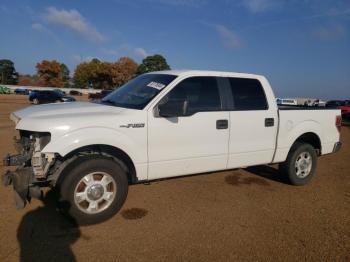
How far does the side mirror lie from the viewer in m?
3.84

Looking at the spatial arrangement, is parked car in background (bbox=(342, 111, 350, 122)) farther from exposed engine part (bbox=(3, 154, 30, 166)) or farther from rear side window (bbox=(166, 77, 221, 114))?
exposed engine part (bbox=(3, 154, 30, 166))

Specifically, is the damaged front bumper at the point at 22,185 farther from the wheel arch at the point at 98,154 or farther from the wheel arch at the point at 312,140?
the wheel arch at the point at 312,140

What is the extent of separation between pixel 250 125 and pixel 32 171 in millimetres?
3145

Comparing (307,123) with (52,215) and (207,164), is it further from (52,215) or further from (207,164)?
(52,215)

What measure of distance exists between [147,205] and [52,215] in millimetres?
1287

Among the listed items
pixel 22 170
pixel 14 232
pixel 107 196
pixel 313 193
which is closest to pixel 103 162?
pixel 107 196

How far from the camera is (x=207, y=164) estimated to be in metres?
4.49

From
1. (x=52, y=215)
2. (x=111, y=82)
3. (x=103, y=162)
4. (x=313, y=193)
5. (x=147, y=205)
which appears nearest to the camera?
(x=103, y=162)

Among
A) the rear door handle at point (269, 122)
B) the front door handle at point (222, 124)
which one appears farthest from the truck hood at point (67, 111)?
the rear door handle at point (269, 122)

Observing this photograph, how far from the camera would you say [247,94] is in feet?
16.2

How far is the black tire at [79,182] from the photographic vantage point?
11.6ft

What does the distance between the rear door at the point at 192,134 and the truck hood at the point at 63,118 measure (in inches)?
23.0

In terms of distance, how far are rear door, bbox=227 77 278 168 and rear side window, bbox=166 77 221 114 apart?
0.31 metres

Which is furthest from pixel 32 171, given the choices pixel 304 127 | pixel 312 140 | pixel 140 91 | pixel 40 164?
pixel 312 140
